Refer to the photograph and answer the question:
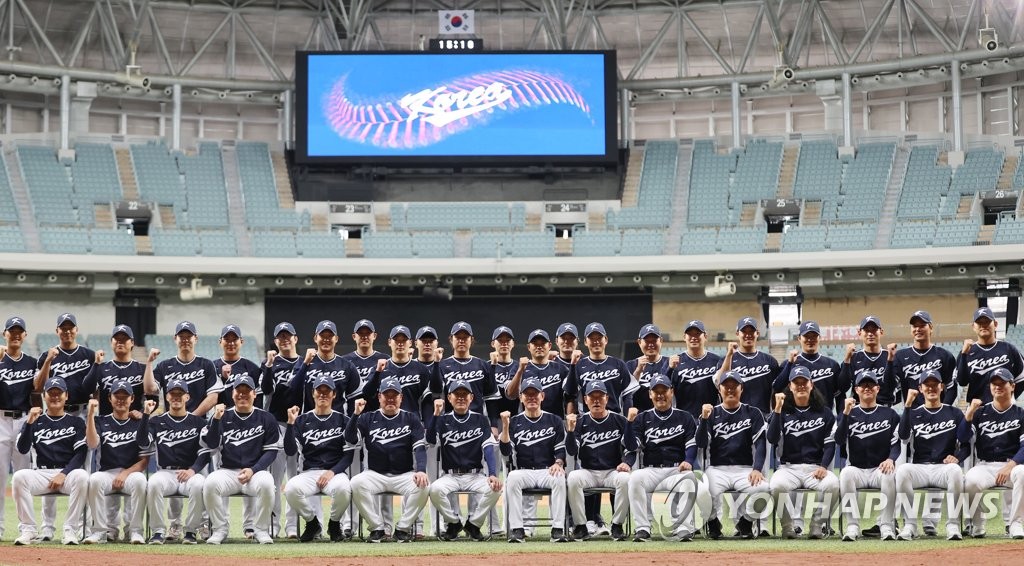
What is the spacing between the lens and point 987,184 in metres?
37.7

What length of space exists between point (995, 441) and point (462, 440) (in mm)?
5441

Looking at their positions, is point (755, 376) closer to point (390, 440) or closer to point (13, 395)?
point (390, 440)

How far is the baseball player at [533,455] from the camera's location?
45.0 ft

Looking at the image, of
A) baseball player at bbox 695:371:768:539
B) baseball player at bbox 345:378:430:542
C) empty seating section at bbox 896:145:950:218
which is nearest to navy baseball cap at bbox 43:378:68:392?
baseball player at bbox 345:378:430:542

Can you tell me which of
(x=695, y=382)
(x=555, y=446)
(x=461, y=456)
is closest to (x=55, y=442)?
(x=461, y=456)

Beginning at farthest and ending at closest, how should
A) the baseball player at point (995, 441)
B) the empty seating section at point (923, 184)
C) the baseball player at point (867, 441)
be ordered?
1. the empty seating section at point (923, 184)
2. the baseball player at point (867, 441)
3. the baseball player at point (995, 441)

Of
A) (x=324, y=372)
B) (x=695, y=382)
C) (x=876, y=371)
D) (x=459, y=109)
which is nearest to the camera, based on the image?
(x=695, y=382)

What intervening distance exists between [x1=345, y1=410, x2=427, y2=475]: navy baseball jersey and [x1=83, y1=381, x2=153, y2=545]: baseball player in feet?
7.18

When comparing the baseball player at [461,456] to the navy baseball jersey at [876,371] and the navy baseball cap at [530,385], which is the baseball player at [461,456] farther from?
the navy baseball jersey at [876,371]

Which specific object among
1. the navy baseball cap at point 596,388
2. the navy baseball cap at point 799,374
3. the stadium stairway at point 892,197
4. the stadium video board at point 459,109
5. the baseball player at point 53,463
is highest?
the stadium video board at point 459,109

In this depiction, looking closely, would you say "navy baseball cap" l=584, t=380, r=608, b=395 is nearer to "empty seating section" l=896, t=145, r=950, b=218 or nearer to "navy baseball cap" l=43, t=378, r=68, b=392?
"navy baseball cap" l=43, t=378, r=68, b=392

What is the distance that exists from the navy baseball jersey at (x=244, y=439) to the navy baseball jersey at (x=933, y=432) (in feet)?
21.4

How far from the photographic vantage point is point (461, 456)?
14.1m

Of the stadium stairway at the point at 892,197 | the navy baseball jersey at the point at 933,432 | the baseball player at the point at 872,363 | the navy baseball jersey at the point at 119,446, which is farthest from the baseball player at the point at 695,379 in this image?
the stadium stairway at the point at 892,197
